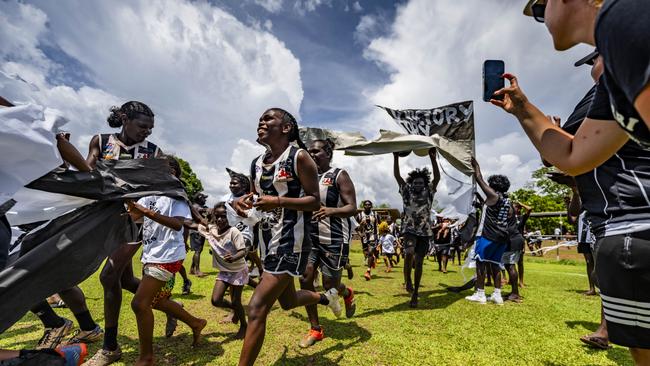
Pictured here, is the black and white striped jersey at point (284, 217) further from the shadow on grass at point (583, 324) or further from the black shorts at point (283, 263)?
the shadow on grass at point (583, 324)

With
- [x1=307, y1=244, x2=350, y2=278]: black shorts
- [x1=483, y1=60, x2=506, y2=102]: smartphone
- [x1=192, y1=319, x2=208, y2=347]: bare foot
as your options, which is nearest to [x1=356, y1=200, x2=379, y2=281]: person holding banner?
[x1=307, y1=244, x2=350, y2=278]: black shorts

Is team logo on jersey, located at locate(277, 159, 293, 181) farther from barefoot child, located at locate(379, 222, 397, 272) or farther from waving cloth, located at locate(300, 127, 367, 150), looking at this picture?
barefoot child, located at locate(379, 222, 397, 272)

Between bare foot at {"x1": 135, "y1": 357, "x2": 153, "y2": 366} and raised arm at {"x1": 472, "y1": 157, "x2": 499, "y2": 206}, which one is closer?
bare foot at {"x1": 135, "y1": 357, "x2": 153, "y2": 366}

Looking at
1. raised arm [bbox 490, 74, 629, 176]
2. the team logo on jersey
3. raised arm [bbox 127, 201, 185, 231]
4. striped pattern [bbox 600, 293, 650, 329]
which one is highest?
the team logo on jersey

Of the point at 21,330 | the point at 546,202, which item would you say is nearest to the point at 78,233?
the point at 21,330

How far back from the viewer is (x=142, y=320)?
10.3ft

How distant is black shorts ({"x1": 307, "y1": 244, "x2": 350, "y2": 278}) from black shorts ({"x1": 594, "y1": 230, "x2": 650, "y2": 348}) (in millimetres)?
3203

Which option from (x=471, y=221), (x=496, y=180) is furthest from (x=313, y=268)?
(x=471, y=221)

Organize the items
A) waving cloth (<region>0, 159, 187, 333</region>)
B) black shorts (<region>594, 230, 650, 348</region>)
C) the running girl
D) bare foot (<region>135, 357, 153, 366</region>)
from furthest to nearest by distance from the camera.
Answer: bare foot (<region>135, 357, 153, 366</region>), the running girl, waving cloth (<region>0, 159, 187, 333</region>), black shorts (<region>594, 230, 650, 348</region>)

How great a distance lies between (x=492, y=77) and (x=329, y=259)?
10.6ft

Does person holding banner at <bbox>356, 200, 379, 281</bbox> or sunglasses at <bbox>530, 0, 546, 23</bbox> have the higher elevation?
sunglasses at <bbox>530, 0, 546, 23</bbox>

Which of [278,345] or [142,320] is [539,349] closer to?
[278,345]

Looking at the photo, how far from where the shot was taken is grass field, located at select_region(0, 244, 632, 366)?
3568 mm

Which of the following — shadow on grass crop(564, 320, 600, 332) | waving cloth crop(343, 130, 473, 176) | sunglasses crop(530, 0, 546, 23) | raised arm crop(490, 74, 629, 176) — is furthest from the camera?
waving cloth crop(343, 130, 473, 176)
